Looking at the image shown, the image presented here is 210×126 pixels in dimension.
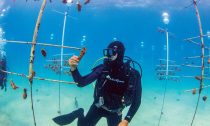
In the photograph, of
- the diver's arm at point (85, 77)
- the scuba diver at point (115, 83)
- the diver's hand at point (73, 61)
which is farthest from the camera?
the scuba diver at point (115, 83)

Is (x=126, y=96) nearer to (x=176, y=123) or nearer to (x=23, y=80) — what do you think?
(x=176, y=123)

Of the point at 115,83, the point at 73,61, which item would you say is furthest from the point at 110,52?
the point at 73,61

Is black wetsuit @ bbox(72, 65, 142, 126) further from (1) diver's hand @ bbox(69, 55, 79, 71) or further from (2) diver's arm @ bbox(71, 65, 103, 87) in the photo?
(1) diver's hand @ bbox(69, 55, 79, 71)

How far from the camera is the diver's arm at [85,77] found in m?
5.48

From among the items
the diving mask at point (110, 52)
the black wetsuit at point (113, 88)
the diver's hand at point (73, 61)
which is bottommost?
the black wetsuit at point (113, 88)

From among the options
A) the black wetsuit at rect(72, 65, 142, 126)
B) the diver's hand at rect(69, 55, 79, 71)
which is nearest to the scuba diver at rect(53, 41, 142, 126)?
the black wetsuit at rect(72, 65, 142, 126)

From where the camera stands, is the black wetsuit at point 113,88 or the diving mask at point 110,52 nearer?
the diving mask at point 110,52

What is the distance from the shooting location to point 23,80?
36.1 metres

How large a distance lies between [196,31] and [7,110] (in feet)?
284

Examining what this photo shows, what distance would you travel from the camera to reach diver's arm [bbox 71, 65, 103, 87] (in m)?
5.48

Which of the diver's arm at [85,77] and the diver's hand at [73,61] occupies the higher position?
the diver's hand at [73,61]

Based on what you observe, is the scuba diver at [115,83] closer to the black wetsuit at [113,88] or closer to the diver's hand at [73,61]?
the black wetsuit at [113,88]

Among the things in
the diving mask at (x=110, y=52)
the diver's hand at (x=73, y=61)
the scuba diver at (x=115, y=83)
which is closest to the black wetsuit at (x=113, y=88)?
the scuba diver at (x=115, y=83)

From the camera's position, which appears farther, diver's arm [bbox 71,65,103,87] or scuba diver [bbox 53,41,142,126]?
scuba diver [bbox 53,41,142,126]
